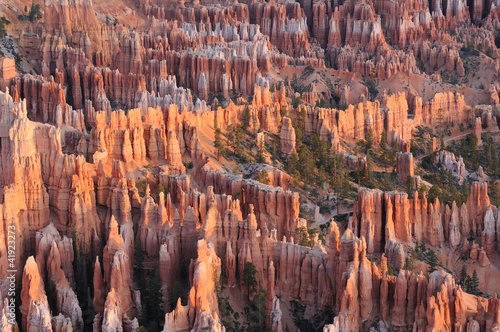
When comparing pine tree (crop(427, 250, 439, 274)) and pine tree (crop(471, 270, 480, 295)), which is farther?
pine tree (crop(427, 250, 439, 274))

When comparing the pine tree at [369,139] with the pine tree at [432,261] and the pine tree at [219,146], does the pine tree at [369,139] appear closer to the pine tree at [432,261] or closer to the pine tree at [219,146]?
the pine tree at [219,146]

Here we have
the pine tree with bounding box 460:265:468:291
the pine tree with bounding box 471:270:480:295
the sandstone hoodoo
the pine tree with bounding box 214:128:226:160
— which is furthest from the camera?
the pine tree with bounding box 214:128:226:160

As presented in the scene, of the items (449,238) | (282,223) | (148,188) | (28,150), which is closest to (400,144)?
(449,238)

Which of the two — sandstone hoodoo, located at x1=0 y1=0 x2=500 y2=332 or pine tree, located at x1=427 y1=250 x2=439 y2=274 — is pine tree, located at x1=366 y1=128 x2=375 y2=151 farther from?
pine tree, located at x1=427 y1=250 x2=439 y2=274

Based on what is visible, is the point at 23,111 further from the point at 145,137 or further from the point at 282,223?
the point at 282,223

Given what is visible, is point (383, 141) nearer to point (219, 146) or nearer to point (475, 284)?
point (219, 146)

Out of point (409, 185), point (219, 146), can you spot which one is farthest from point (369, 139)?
point (219, 146)

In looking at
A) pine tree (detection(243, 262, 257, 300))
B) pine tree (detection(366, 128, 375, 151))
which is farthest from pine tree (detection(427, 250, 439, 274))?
pine tree (detection(366, 128, 375, 151))

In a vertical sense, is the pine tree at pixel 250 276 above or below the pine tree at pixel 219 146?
below

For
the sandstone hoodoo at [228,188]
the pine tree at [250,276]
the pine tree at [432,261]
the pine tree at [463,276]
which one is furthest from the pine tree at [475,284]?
the pine tree at [250,276]
